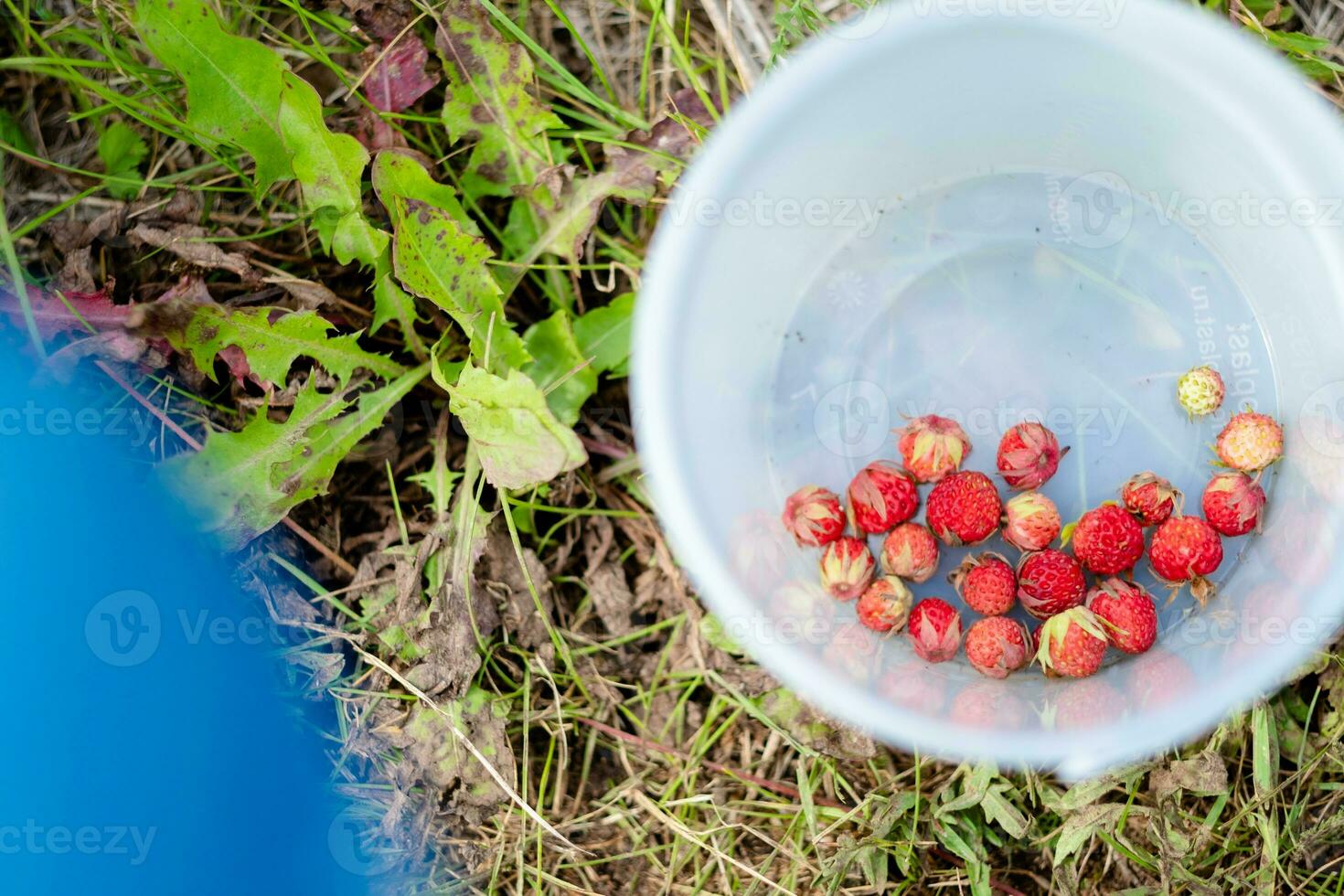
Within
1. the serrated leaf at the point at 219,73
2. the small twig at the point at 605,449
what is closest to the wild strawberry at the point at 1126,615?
the small twig at the point at 605,449

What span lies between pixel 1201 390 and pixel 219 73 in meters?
1.13

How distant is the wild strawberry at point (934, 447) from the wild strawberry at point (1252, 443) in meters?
0.28

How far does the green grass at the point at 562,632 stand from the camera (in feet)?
3.92

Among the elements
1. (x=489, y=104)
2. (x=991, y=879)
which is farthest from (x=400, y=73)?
(x=991, y=879)

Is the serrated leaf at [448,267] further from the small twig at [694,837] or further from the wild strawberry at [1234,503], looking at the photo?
the wild strawberry at [1234,503]

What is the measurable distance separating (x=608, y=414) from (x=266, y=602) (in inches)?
17.9

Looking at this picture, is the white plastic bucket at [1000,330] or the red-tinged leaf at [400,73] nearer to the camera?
the white plastic bucket at [1000,330]

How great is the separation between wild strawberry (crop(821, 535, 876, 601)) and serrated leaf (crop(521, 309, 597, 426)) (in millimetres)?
333

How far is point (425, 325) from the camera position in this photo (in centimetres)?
133

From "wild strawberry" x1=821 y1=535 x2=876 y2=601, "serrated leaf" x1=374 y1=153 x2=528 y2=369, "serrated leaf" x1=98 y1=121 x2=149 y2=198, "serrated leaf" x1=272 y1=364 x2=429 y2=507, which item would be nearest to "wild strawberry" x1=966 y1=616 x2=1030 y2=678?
"wild strawberry" x1=821 y1=535 x2=876 y2=601

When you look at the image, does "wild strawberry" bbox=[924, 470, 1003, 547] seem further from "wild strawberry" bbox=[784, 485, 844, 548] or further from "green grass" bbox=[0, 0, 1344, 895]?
"green grass" bbox=[0, 0, 1344, 895]

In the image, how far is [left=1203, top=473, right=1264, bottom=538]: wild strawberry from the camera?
1137 millimetres

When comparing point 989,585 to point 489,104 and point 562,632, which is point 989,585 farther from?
point 489,104

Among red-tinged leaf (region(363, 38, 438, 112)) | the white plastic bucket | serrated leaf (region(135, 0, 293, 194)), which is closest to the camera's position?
the white plastic bucket
